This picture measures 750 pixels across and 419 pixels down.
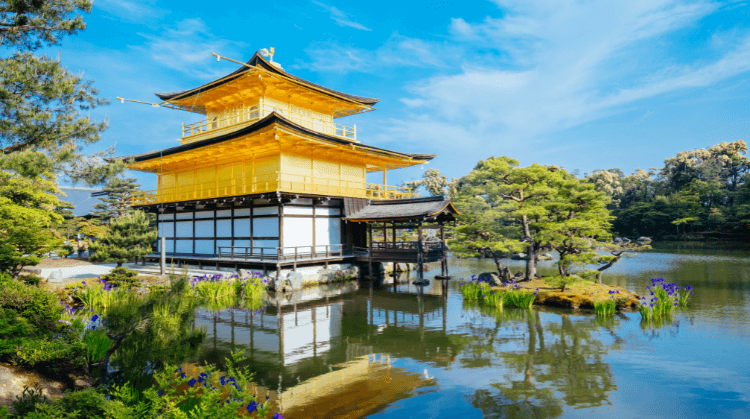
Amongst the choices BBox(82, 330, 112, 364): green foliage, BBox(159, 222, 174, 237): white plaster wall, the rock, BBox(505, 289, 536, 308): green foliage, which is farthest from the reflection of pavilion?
BBox(159, 222, 174, 237): white plaster wall

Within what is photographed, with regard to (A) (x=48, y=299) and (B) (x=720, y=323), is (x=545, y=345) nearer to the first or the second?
(B) (x=720, y=323)

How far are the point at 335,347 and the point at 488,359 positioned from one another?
343 cm

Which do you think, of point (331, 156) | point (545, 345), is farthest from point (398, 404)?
point (331, 156)

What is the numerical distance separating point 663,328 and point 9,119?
16.3 metres

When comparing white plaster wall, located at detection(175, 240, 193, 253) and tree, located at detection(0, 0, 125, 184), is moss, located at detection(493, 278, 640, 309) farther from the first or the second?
white plaster wall, located at detection(175, 240, 193, 253)

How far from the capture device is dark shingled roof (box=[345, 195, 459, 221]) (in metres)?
17.8

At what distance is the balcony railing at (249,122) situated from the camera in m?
21.9

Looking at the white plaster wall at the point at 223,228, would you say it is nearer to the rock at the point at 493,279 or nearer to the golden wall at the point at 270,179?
the golden wall at the point at 270,179

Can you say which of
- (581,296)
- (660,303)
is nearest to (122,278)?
(581,296)

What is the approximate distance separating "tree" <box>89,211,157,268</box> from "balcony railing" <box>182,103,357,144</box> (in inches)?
294

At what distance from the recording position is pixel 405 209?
19375 millimetres

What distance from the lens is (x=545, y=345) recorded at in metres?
9.23

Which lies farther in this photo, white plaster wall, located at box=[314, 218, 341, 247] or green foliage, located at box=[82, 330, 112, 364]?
white plaster wall, located at box=[314, 218, 341, 247]

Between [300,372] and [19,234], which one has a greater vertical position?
[19,234]
